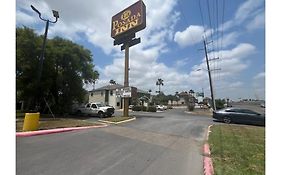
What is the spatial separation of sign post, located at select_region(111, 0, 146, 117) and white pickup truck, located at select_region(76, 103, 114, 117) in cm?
231

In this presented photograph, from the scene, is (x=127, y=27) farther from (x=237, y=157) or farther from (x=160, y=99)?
(x=160, y=99)

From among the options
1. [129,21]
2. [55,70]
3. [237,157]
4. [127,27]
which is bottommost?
[237,157]

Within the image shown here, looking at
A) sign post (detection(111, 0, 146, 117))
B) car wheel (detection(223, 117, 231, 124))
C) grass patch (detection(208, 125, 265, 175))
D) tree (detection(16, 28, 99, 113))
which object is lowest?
car wheel (detection(223, 117, 231, 124))

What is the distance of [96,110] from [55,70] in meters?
6.53

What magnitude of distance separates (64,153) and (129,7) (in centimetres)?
2133

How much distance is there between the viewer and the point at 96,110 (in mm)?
27031

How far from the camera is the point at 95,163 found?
22.5ft

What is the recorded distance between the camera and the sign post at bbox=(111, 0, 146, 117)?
2481 centimetres

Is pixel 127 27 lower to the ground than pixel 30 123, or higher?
higher

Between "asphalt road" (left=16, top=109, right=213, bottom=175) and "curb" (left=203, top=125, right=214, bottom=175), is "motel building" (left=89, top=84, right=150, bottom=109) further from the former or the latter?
"curb" (left=203, top=125, right=214, bottom=175)

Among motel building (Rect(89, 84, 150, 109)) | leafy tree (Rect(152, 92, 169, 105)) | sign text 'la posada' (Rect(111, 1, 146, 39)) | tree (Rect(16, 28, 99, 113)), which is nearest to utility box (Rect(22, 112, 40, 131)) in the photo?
tree (Rect(16, 28, 99, 113))

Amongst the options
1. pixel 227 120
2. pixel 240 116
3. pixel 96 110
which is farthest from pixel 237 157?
pixel 96 110
